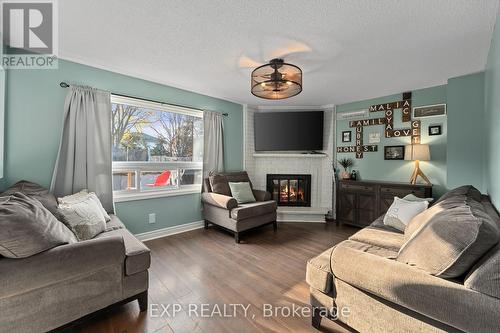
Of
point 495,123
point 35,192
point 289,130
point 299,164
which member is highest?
point 289,130

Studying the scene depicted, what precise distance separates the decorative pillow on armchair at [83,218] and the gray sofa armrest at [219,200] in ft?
5.07

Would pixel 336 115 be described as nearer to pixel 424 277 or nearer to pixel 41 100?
pixel 424 277

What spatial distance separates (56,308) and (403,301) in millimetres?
2043

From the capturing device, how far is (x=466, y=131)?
9.54ft

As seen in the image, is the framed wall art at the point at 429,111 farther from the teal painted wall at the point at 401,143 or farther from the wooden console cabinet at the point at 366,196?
the wooden console cabinet at the point at 366,196

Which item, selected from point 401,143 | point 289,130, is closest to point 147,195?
point 289,130

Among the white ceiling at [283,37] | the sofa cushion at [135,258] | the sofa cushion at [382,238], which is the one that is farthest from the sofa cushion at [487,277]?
the sofa cushion at [135,258]

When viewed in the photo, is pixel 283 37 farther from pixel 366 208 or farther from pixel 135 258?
pixel 366 208

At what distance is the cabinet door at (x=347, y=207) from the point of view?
3838 millimetres

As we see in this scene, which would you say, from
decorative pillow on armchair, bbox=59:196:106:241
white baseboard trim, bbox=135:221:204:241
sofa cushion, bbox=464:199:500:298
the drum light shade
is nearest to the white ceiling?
the drum light shade

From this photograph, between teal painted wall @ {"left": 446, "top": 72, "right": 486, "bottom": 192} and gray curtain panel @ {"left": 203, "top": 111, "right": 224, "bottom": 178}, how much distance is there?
3518 mm

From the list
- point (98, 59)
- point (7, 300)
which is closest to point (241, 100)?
point (98, 59)

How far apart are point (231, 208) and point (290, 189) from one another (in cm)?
183

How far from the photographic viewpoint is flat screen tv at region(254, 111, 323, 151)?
14.5ft
